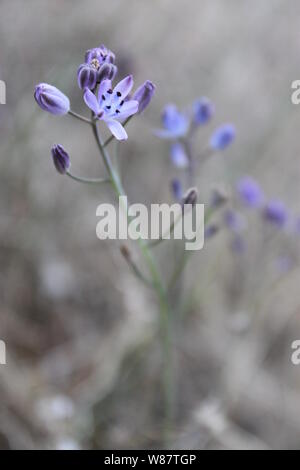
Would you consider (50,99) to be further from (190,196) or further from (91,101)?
(190,196)

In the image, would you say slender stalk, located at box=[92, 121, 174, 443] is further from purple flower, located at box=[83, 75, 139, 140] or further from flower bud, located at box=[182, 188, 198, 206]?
flower bud, located at box=[182, 188, 198, 206]

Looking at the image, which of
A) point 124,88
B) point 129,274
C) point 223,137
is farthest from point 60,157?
point 129,274

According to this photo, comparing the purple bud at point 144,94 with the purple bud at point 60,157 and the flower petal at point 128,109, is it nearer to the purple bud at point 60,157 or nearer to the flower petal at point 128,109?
the flower petal at point 128,109

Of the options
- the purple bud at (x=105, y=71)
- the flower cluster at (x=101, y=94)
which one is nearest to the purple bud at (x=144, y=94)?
the flower cluster at (x=101, y=94)

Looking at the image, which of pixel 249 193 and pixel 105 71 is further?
pixel 249 193

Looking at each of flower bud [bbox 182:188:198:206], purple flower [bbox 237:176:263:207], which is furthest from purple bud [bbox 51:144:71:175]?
purple flower [bbox 237:176:263:207]

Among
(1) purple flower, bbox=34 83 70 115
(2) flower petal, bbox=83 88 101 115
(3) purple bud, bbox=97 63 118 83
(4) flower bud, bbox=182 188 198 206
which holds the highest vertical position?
(3) purple bud, bbox=97 63 118 83
